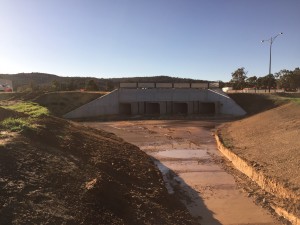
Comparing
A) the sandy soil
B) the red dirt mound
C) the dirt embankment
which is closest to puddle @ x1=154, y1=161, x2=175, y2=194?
the dirt embankment

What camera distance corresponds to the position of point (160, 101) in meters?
64.2

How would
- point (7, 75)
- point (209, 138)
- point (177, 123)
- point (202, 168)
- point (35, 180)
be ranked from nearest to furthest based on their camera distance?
point (35, 180)
point (202, 168)
point (209, 138)
point (177, 123)
point (7, 75)

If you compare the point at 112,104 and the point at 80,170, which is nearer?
the point at 80,170

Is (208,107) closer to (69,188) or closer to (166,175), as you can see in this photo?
(166,175)

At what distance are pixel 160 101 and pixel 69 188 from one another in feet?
168

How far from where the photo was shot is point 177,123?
52.9 m

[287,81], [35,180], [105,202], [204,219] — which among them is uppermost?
[287,81]

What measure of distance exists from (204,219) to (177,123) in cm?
3689

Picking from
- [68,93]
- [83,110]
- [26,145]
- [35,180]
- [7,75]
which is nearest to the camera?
[35,180]

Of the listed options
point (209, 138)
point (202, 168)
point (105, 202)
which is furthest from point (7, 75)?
point (105, 202)

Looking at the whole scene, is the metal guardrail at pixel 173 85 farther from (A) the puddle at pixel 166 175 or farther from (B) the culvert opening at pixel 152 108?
(A) the puddle at pixel 166 175

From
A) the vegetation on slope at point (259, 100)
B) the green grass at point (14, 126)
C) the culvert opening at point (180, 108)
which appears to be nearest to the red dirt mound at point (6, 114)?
the green grass at point (14, 126)

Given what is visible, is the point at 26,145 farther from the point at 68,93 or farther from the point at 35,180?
the point at 68,93

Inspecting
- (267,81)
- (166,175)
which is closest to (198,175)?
(166,175)
